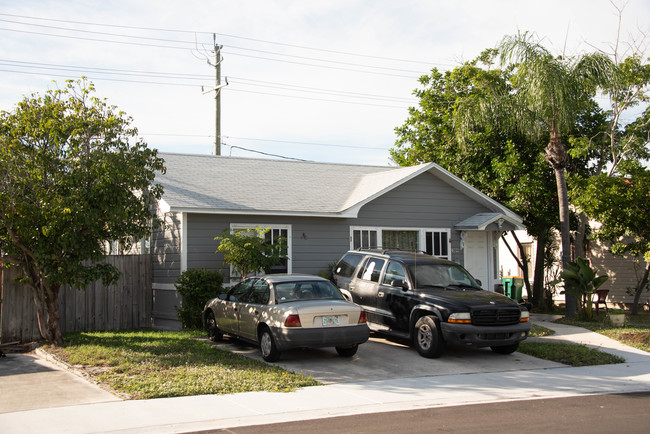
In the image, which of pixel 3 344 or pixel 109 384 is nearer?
pixel 109 384

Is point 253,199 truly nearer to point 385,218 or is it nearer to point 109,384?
point 385,218

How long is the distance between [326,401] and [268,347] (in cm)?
264

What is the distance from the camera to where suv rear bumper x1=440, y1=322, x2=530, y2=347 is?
36.8 ft

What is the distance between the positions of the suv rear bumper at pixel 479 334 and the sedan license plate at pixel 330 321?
2013 mm

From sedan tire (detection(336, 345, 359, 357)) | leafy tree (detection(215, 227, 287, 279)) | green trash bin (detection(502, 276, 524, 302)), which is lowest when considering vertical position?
sedan tire (detection(336, 345, 359, 357))

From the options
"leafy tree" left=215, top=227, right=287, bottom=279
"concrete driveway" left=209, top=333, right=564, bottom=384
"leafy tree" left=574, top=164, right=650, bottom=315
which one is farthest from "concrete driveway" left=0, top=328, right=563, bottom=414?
"leafy tree" left=574, top=164, right=650, bottom=315

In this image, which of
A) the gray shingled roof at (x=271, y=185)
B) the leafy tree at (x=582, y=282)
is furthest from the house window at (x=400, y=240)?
the leafy tree at (x=582, y=282)

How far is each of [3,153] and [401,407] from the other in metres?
8.26

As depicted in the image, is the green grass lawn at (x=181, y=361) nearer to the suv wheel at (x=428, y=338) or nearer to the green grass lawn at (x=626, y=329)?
the green grass lawn at (x=626, y=329)

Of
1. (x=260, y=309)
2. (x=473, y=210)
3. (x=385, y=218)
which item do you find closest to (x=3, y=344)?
(x=260, y=309)

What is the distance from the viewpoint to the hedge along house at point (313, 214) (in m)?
15.5

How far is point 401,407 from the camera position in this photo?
8.26 metres

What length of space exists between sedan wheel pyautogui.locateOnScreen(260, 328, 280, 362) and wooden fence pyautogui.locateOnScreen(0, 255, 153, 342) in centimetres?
561

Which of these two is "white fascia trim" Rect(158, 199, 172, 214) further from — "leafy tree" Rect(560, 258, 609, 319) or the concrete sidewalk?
"leafy tree" Rect(560, 258, 609, 319)
